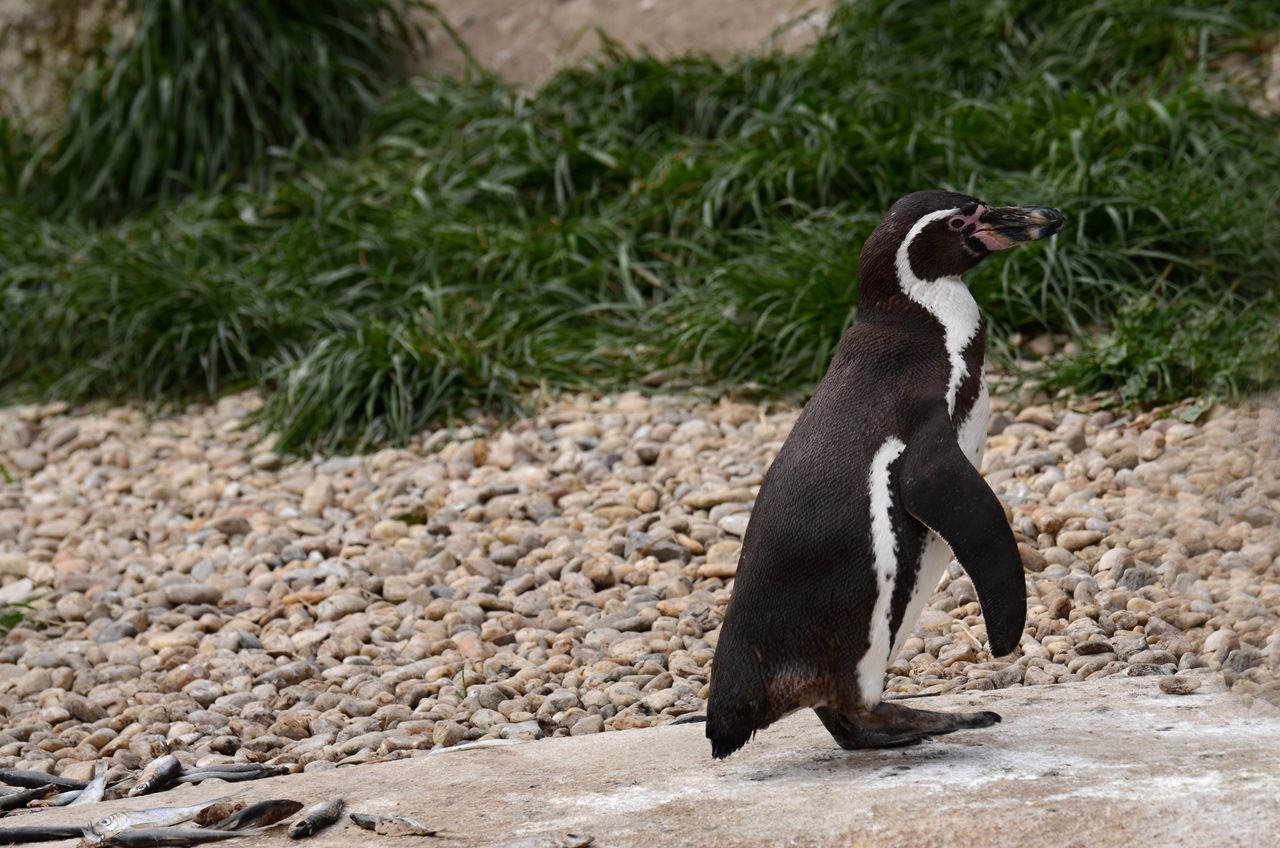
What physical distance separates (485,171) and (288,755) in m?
3.90

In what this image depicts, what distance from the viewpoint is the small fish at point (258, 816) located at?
268cm

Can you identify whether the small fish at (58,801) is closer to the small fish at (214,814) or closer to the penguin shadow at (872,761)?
the small fish at (214,814)

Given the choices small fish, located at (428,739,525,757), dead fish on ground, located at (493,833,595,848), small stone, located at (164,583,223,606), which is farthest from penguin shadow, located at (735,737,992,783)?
small stone, located at (164,583,223,606)

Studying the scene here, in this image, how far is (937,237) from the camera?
2850mm

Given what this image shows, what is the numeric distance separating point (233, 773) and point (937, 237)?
5.61 feet

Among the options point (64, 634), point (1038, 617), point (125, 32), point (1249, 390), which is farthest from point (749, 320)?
point (125, 32)

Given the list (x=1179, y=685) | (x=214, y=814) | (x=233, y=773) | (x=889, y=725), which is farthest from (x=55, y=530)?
(x=1179, y=685)

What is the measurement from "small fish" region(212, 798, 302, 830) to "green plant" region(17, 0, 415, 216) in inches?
198

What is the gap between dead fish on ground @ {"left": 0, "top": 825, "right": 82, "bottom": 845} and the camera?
276 cm

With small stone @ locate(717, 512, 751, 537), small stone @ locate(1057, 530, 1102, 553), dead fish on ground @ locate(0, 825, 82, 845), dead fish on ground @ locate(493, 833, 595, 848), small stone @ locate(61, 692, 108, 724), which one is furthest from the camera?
small stone @ locate(717, 512, 751, 537)

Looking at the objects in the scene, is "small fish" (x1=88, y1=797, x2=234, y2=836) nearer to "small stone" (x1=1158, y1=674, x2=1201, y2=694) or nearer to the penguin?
the penguin

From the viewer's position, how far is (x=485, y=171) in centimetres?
684

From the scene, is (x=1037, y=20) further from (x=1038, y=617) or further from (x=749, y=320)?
(x=1038, y=617)

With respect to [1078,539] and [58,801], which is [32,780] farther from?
[1078,539]
